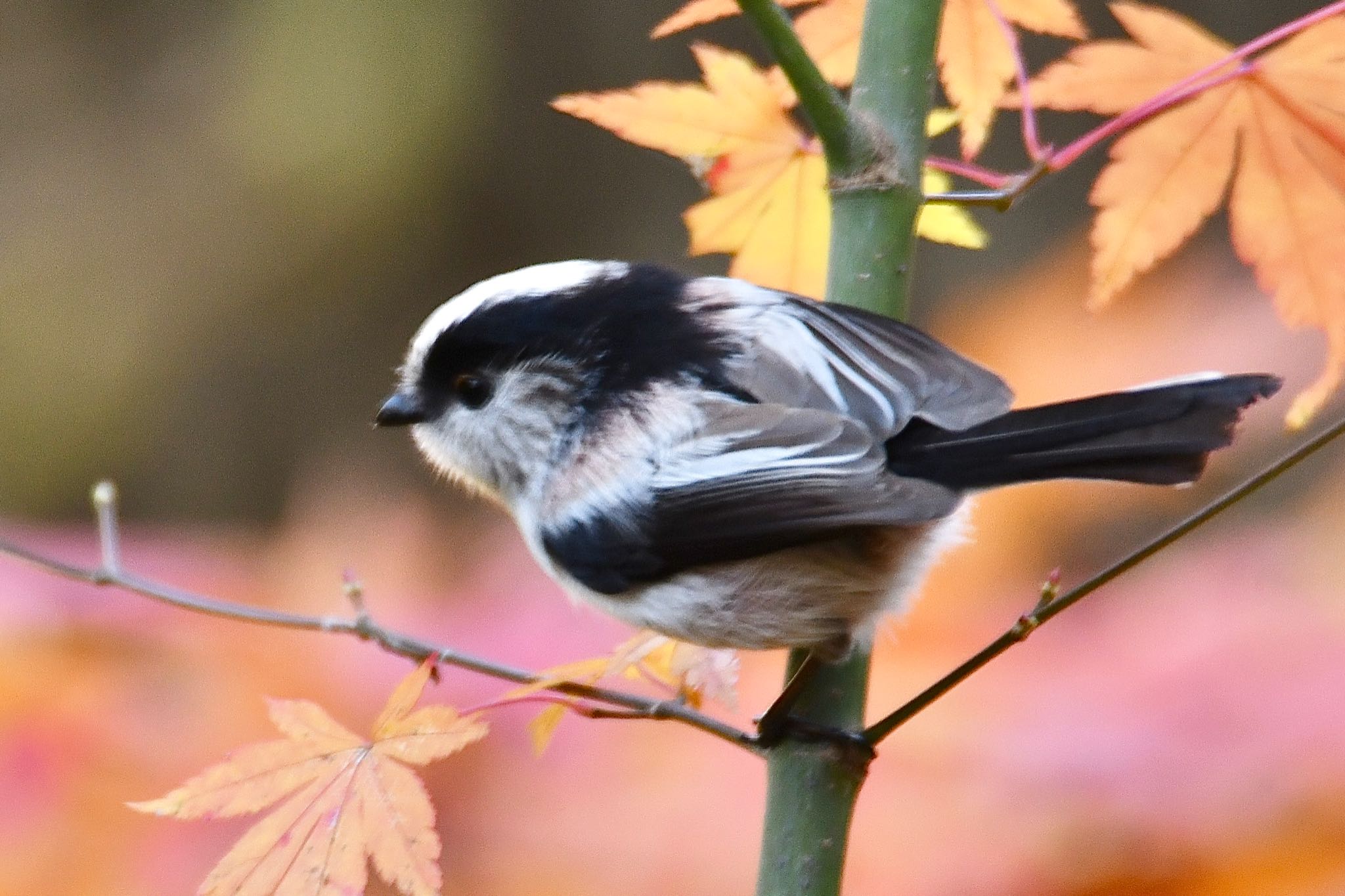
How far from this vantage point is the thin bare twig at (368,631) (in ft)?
2.08

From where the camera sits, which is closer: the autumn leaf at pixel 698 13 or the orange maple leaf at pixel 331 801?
the orange maple leaf at pixel 331 801

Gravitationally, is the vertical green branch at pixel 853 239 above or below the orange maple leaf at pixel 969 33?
below

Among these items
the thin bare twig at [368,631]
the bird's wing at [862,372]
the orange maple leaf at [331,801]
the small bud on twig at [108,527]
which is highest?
the bird's wing at [862,372]

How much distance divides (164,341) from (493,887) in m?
2.14

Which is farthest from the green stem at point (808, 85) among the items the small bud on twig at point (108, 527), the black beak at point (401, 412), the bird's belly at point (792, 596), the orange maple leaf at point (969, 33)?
the small bud on twig at point (108, 527)

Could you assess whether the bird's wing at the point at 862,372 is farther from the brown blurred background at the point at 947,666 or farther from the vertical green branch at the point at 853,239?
the brown blurred background at the point at 947,666

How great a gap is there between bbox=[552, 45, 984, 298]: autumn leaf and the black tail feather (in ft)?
0.45

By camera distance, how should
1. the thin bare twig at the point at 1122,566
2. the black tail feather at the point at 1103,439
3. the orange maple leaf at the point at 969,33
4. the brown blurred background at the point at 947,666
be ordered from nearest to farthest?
the thin bare twig at the point at 1122,566, the black tail feather at the point at 1103,439, the orange maple leaf at the point at 969,33, the brown blurred background at the point at 947,666

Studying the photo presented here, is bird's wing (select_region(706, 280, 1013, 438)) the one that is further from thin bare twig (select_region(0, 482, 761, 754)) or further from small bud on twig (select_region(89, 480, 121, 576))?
small bud on twig (select_region(89, 480, 121, 576))

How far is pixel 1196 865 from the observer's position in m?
0.85

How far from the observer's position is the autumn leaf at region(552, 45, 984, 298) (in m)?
0.79

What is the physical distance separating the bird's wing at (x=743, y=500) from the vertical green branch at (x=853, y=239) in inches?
3.1

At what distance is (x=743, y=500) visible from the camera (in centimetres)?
76

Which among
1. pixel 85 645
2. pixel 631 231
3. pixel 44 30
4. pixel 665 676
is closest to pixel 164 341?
pixel 44 30
